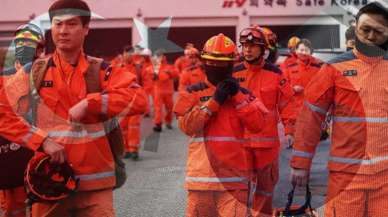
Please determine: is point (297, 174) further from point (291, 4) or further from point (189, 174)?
point (291, 4)

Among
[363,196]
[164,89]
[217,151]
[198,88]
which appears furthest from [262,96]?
[164,89]

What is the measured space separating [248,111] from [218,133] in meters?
0.27

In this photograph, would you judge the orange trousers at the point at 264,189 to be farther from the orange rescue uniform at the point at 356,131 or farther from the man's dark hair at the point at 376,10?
the man's dark hair at the point at 376,10

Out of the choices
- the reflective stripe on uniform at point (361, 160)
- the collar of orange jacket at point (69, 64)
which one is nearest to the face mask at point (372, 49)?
the reflective stripe on uniform at point (361, 160)

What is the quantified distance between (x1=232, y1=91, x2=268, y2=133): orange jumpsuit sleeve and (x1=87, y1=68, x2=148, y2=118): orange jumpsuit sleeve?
2.91 ft

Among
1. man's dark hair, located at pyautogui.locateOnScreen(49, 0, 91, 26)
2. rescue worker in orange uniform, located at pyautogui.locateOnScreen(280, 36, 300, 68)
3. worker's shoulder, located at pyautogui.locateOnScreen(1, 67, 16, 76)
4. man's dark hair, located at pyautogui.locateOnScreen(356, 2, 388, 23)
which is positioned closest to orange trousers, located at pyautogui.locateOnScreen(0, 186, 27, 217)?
worker's shoulder, located at pyautogui.locateOnScreen(1, 67, 16, 76)

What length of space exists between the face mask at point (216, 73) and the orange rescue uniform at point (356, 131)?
70 centimetres

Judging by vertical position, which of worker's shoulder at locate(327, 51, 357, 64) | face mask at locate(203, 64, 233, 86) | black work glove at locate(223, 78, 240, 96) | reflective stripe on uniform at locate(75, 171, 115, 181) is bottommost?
reflective stripe on uniform at locate(75, 171, 115, 181)

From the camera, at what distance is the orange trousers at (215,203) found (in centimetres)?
479

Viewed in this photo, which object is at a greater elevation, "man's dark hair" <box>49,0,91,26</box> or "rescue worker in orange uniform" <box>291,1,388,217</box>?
"man's dark hair" <box>49,0,91,26</box>

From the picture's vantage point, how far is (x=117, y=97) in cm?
409

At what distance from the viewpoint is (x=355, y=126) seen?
4430 millimetres

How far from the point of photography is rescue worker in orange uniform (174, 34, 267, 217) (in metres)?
4.80

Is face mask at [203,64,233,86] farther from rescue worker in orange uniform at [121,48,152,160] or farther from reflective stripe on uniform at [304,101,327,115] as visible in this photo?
rescue worker in orange uniform at [121,48,152,160]
